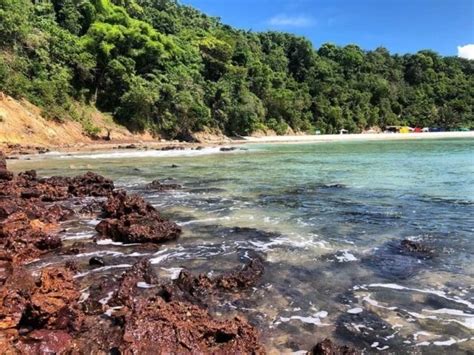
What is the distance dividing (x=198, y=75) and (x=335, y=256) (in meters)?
63.4

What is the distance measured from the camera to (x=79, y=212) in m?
11.6

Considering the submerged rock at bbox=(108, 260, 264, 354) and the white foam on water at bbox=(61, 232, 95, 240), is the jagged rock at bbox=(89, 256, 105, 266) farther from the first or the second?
the submerged rock at bbox=(108, 260, 264, 354)

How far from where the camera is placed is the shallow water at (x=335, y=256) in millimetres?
5410

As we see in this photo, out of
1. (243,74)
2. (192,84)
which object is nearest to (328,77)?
(243,74)

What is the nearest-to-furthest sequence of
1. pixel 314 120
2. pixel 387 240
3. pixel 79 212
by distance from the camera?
pixel 387 240 → pixel 79 212 → pixel 314 120

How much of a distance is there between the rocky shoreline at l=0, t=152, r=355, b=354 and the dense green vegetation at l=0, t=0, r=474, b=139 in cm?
3418

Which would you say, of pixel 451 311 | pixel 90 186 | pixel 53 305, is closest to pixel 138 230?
pixel 53 305

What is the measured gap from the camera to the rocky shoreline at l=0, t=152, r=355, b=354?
15.2ft

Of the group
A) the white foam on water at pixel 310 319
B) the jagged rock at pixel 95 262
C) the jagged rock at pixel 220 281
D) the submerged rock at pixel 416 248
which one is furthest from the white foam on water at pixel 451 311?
the jagged rock at pixel 95 262

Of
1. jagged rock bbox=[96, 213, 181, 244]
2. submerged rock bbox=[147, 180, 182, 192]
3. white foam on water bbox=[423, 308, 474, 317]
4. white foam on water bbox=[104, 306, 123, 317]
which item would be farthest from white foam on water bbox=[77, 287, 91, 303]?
submerged rock bbox=[147, 180, 182, 192]

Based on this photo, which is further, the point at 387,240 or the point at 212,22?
the point at 212,22

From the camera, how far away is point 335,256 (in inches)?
319

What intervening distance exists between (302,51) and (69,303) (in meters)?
109

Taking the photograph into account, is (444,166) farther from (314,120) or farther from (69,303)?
(314,120)
